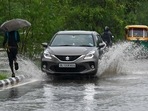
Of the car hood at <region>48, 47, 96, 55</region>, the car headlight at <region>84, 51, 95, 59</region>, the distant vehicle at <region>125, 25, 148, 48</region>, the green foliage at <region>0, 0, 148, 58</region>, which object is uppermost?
the car hood at <region>48, 47, 96, 55</region>

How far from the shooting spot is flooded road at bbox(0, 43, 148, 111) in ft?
40.0

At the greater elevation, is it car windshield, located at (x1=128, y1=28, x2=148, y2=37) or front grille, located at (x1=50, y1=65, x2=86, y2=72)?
front grille, located at (x1=50, y1=65, x2=86, y2=72)

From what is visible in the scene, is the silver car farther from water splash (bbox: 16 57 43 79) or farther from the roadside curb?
water splash (bbox: 16 57 43 79)

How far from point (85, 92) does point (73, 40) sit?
5.52 metres

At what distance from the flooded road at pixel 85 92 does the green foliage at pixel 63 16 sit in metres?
5.44

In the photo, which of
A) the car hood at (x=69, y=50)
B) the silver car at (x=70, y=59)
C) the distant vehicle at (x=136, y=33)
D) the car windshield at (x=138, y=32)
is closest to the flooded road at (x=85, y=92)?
the silver car at (x=70, y=59)

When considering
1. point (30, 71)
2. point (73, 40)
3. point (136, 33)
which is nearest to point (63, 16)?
point (136, 33)

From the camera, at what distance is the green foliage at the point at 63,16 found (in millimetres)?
27391

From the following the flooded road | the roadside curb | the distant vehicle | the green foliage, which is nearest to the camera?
the flooded road

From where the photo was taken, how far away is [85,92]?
14.9 metres

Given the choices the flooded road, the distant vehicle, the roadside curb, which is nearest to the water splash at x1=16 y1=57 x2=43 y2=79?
the flooded road

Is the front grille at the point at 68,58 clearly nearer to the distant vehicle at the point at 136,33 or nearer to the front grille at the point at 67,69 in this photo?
the front grille at the point at 67,69

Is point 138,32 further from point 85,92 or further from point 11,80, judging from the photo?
point 85,92

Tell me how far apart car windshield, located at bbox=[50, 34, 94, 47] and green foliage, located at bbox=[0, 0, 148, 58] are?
6682 mm
